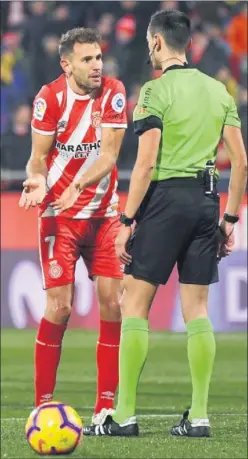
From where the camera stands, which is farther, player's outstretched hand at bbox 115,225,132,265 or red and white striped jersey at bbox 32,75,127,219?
red and white striped jersey at bbox 32,75,127,219

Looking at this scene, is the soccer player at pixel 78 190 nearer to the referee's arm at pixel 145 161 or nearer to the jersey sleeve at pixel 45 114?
the jersey sleeve at pixel 45 114

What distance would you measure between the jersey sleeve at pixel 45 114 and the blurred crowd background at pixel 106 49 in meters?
6.55

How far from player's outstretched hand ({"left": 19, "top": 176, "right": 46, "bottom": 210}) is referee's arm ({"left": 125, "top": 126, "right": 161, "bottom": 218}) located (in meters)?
0.69

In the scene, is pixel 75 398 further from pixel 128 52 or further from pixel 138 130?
pixel 128 52

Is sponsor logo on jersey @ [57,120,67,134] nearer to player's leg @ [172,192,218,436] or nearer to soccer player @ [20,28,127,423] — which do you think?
soccer player @ [20,28,127,423]

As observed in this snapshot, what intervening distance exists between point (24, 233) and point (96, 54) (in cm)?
680

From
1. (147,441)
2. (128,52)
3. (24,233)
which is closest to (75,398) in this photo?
(147,441)

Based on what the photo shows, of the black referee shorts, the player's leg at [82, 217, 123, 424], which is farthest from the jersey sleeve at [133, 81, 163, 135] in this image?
the player's leg at [82, 217, 123, 424]

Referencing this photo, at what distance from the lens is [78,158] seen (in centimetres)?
664

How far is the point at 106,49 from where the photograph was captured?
1393cm

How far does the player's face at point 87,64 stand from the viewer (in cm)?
652

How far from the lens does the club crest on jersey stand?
6.60 m

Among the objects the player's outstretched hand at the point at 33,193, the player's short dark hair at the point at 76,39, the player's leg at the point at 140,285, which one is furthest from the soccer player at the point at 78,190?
the player's leg at the point at 140,285

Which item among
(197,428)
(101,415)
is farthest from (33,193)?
(197,428)
